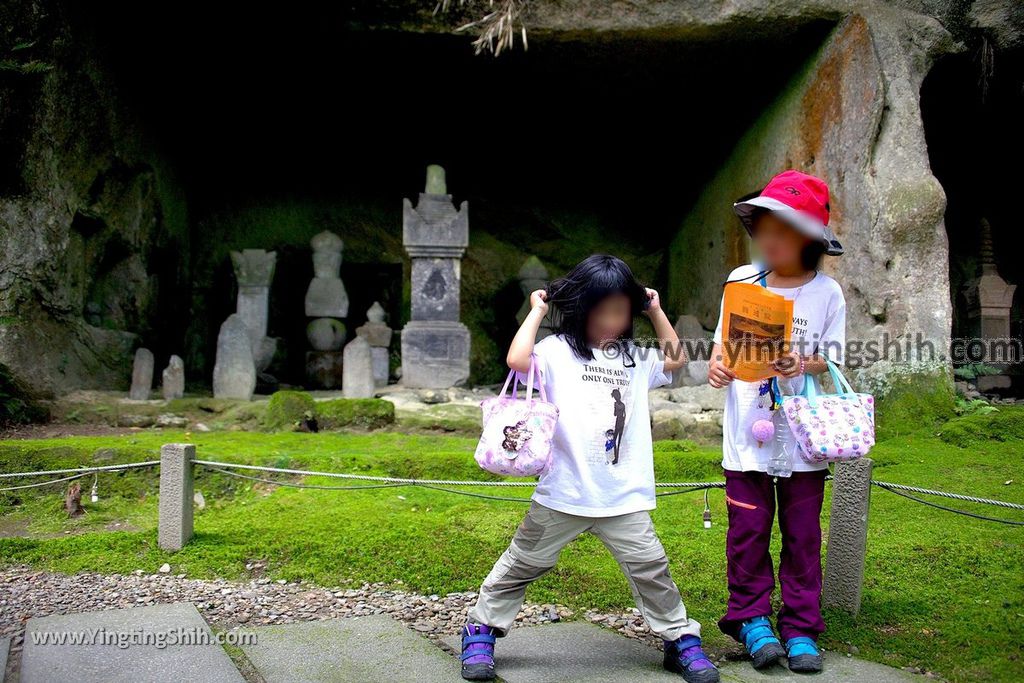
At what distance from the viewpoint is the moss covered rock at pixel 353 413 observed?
6.31 m

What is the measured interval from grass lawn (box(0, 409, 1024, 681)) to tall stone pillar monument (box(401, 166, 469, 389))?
3327 millimetres

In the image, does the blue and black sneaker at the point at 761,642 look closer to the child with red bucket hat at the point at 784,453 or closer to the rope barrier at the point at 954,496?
the child with red bucket hat at the point at 784,453

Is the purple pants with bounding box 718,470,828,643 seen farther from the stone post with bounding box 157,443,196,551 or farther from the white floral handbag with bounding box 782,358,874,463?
the stone post with bounding box 157,443,196,551

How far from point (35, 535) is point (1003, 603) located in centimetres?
423

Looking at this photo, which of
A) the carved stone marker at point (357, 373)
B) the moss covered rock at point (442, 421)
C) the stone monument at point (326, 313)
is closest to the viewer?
the moss covered rock at point (442, 421)

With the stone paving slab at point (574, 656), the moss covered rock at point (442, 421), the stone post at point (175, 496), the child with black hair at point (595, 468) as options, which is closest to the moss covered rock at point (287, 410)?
the moss covered rock at point (442, 421)

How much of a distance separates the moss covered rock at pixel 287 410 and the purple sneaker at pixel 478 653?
425 cm

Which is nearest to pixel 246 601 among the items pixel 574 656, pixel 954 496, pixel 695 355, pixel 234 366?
pixel 574 656

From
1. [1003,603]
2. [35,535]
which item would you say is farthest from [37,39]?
[1003,603]

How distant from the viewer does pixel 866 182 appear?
6652 mm

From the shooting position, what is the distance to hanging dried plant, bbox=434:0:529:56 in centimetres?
711

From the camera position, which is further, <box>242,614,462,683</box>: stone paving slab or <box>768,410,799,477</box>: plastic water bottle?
<box>768,410,799,477</box>: plastic water bottle

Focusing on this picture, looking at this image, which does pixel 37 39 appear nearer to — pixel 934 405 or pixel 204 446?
pixel 204 446

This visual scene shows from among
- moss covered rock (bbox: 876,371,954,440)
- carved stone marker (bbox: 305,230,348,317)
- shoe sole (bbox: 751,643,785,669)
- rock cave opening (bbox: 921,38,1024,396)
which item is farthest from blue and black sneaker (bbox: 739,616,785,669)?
carved stone marker (bbox: 305,230,348,317)
